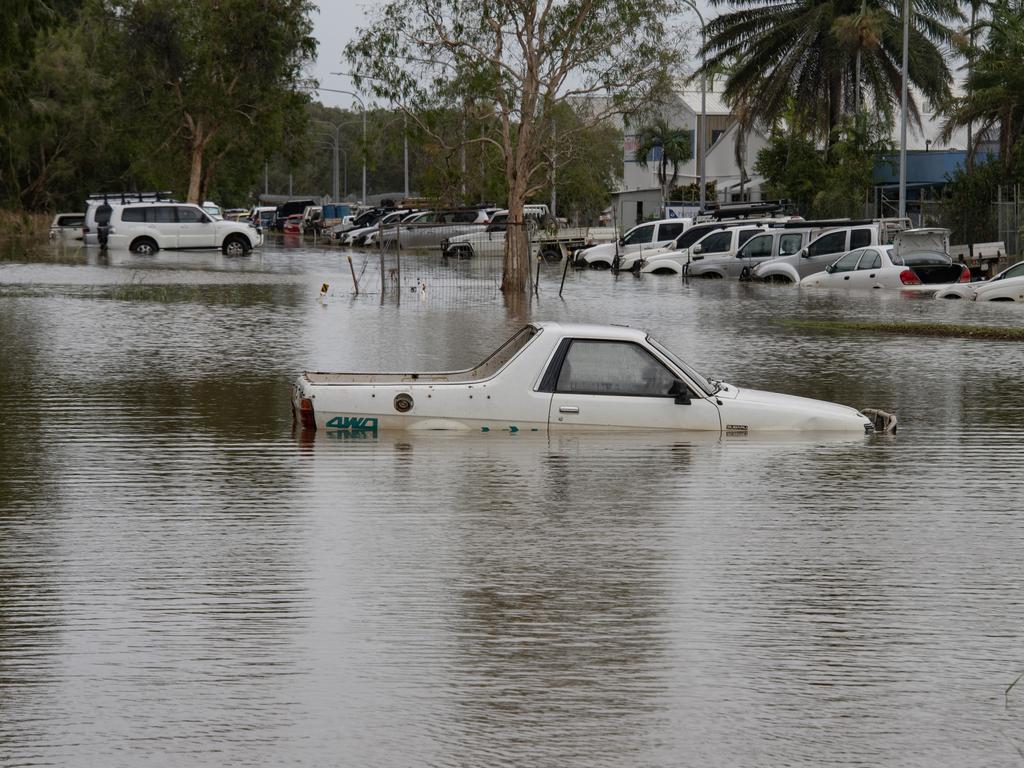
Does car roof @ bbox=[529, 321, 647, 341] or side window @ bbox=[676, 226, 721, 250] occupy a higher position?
side window @ bbox=[676, 226, 721, 250]

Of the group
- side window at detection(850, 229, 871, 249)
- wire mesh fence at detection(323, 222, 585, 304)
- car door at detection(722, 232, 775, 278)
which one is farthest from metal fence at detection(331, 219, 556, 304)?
side window at detection(850, 229, 871, 249)

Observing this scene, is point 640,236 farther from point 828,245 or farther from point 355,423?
point 355,423

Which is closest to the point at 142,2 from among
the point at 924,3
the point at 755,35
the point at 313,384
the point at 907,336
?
the point at 755,35

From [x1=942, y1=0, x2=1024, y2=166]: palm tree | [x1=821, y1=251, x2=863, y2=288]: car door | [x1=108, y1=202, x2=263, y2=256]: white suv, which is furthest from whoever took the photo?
[x1=108, y1=202, x2=263, y2=256]: white suv

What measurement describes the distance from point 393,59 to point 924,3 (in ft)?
82.2

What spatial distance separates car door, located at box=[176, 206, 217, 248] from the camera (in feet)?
180

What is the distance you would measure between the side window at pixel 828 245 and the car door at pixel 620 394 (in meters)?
29.0

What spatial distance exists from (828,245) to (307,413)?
29923 millimetres

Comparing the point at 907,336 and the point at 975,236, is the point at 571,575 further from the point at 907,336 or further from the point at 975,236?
the point at 975,236

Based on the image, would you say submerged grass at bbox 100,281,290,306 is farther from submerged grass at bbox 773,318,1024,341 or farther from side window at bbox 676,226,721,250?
side window at bbox 676,226,721,250

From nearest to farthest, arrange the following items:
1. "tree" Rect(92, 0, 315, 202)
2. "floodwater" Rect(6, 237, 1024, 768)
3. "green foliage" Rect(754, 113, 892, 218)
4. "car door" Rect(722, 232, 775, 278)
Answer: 1. "floodwater" Rect(6, 237, 1024, 768)
2. "car door" Rect(722, 232, 775, 278)
3. "green foliage" Rect(754, 113, 892, 218)
4. "tree" Rect(92, 0, 315, 202)

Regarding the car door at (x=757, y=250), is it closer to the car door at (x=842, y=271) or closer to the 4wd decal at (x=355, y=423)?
the car door at (x=842, y=271)

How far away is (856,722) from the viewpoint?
6117mm

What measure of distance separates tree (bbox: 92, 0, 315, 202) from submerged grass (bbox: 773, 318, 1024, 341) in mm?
50620
